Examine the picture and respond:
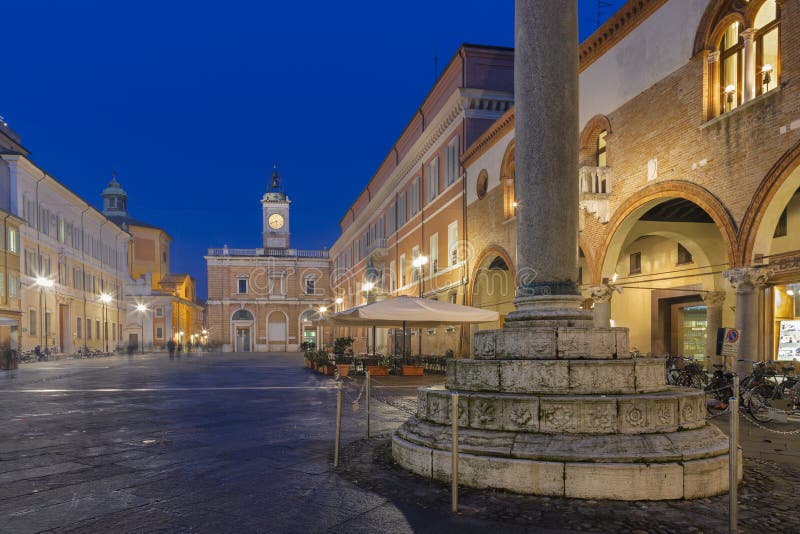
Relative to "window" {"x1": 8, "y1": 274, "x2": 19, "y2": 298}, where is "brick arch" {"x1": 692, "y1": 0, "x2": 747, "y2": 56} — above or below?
above

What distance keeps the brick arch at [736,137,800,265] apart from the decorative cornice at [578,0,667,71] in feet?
17.0

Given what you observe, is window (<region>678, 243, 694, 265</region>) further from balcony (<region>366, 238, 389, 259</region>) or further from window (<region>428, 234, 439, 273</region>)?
balcony (<region>366, 238, 389, 259</region>)

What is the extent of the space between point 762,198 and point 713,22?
12.8ft

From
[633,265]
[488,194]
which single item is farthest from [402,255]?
[633,265]

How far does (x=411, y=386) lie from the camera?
1666 centimetres

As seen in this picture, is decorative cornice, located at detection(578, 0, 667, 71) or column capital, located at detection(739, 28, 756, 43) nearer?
column capital, located at detection(739, 28, 756, 43)

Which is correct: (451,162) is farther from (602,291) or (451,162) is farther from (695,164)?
(695,164)

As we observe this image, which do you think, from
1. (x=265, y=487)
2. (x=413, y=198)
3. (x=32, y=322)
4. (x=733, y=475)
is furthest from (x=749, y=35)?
(x=32, y=322)

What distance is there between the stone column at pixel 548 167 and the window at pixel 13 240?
3547cm

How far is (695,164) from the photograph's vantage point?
13.1 meters

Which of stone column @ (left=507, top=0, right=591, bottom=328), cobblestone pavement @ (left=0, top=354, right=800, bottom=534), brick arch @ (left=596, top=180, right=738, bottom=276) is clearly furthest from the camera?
brick arch @ (left=596, top=180, right=738, bottom=276)

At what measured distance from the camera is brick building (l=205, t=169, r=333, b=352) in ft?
232

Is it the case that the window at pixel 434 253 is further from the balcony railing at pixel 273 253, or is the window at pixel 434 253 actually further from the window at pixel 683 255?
the balcony railing at pixel 273 253

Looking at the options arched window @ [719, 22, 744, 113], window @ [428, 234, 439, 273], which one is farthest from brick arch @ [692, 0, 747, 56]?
window @ [428, 234, 439, 273]
